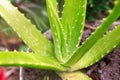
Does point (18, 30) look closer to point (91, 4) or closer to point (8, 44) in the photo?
point (91, 4)

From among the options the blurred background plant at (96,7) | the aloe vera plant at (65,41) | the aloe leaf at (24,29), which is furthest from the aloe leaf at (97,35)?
the blurred background plant at (96,7)

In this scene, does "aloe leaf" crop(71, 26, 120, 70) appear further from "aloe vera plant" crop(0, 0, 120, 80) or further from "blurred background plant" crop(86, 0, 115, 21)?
"blurred background plant" crop(86, 0, 115, 21)

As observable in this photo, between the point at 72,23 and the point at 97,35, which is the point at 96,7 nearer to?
the point at 72,23

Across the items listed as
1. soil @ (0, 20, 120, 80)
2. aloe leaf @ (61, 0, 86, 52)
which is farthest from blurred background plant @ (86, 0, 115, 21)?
aloe leaf @ (61, 0, 86, 52)

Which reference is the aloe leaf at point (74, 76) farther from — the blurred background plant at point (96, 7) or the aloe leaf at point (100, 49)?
the blurred background plant at point (96, 7)

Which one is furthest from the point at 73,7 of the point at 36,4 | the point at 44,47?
the point at 36,4

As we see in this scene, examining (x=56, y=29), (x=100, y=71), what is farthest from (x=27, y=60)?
(x=100, y=71)
